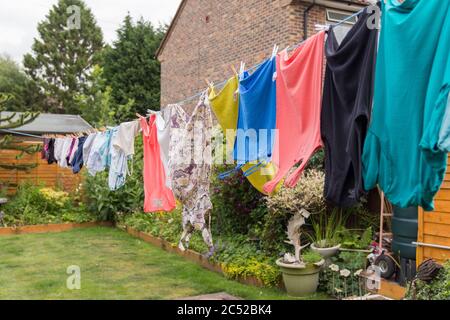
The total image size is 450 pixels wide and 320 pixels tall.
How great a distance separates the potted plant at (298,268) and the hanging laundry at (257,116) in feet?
6.07

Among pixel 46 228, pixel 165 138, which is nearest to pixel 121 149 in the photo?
pixel 165 138

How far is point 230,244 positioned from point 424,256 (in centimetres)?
289

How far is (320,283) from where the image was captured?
5770 mm

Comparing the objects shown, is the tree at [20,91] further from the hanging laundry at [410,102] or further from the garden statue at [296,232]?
the hanging laundry at [410,102]

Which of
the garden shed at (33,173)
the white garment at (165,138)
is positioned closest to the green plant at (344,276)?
the white garment at (165,138)

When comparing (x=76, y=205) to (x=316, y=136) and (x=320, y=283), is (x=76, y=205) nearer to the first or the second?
(x=320, y=283)

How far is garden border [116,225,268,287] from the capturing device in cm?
601

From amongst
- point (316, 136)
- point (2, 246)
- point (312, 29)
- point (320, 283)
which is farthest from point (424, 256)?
point (2, 246)

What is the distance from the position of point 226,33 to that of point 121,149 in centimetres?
638

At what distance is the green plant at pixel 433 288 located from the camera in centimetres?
415

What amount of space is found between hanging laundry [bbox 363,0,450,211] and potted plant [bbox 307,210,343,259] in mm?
3471

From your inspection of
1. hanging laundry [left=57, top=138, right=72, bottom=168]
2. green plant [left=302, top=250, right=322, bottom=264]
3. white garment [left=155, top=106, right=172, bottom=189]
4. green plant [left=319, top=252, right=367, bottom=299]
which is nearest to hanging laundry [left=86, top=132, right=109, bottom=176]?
hanging laundry [left=57, top=138, right=72, bottom=168]

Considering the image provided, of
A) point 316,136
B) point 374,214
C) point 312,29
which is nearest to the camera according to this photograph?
point 316,136

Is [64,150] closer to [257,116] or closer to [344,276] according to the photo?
[344,276]
